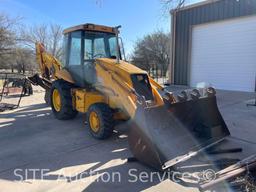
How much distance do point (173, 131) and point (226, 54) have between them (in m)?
8.19

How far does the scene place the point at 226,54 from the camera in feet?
34.8

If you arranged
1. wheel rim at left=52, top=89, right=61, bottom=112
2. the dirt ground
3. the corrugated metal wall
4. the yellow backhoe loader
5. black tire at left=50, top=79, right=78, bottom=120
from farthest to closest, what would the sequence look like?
1. the corrugated metal wall
2. wheel rim at left=52, top=89, right=61, bottom=112
3. black tire at left=50, top=79, right=78, bottom=120
4. the yellow backhoe loader
5. the dirt ground

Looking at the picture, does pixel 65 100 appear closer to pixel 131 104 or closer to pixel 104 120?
pixel 104 120

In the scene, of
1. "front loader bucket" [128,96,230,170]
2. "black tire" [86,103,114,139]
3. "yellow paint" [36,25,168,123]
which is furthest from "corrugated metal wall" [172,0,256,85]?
"black tire" [86,103,114,139]

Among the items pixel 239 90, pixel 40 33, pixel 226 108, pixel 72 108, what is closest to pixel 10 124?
pixel 72 108

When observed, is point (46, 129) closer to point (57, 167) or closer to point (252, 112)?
point (57, 167)

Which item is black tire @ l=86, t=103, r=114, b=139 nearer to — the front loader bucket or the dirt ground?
the dirt ground

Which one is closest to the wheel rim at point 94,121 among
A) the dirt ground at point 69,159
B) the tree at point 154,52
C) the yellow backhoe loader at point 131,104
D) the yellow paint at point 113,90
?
the yellow backhoe loader at point 131,104

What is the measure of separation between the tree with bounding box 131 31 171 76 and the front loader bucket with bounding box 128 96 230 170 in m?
19.0

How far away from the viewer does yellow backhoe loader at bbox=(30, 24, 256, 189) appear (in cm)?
324

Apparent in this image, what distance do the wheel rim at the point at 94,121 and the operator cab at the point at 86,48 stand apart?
2.69ft

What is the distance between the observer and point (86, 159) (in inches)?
142

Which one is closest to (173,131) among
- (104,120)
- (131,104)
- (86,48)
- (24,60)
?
(131,104)

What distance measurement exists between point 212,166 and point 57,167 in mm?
2090
